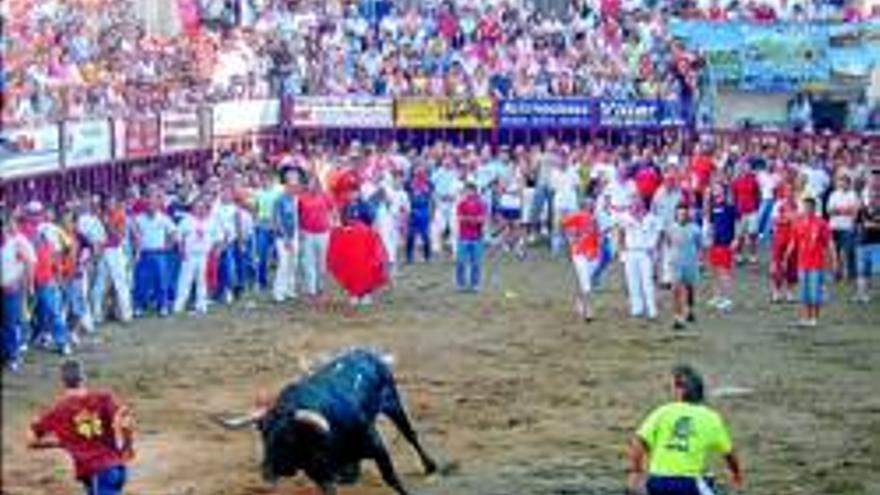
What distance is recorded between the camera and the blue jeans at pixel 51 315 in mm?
21547

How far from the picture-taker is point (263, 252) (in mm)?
27562

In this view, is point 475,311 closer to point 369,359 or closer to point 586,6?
point 369,359

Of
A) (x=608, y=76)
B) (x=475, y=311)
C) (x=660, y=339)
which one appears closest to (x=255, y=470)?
(x=660, y=339)

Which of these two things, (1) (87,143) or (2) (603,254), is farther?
(1) (87,143)

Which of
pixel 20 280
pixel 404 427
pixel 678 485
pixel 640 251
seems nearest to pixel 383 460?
pixel 404 427

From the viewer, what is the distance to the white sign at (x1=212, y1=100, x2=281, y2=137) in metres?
32.8

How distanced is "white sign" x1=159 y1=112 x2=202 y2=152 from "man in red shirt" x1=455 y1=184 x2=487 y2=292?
5.60m

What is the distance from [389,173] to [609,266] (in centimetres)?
404

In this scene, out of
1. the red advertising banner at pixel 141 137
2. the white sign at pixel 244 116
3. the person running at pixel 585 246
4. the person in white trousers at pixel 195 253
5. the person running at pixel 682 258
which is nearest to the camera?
the person running at pixel 682 258

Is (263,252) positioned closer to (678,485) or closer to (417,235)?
(417,235)

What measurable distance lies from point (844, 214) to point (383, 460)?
589 inches

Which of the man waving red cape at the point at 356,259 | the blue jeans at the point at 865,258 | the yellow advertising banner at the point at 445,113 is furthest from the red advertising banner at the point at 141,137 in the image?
the blue jeans at the point at 865,258

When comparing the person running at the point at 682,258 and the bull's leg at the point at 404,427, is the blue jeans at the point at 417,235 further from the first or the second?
the bull's leg at the point at 404,427

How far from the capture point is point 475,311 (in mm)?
25500
